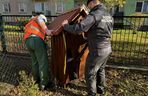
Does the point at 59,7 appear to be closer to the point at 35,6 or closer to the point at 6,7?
the point at 35,6

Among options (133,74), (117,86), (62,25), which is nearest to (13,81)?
(62,25)

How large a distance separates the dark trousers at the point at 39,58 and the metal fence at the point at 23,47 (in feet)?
3.24

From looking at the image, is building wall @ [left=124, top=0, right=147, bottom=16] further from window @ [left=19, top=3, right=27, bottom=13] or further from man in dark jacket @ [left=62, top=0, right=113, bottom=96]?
man in dark jacket @ [left=62, top=0, right=113, bottom=96]

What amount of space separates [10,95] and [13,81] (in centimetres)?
61

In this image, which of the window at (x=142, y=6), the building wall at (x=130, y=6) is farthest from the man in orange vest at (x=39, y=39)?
the window at (x=142, y=6)

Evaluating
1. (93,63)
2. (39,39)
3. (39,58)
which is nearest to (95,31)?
(93,63)

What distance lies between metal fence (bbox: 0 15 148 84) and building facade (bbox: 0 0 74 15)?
65.7 ft

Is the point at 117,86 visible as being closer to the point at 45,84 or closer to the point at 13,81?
the point at 45,84

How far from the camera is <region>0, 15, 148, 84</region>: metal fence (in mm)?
5348

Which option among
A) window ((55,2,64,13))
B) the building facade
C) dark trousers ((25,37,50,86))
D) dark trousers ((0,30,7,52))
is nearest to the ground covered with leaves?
dark trousers ((25,37,50,86))

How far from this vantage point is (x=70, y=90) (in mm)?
4168

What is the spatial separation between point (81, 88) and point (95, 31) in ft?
4.93

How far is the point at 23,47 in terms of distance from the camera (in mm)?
6211

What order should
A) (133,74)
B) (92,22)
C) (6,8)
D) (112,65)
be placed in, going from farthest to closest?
(6,8)
(112,65)
(133,74)
(92,22)
